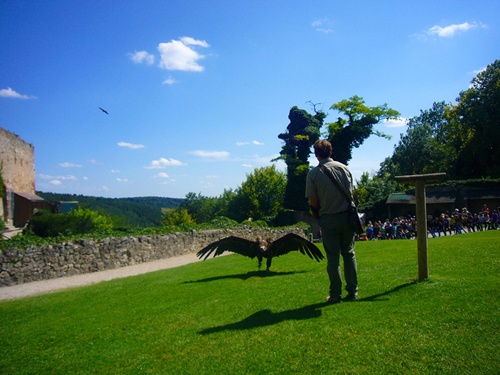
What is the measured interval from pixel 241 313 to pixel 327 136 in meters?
38.9

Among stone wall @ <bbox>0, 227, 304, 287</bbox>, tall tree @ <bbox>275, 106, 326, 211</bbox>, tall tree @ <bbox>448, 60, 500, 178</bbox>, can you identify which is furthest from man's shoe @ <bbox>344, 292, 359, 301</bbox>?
tall tree @ <bbox>448, 60, 500, 178</bbox>

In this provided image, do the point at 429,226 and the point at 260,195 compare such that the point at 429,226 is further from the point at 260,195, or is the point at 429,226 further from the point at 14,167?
the point at 14,167

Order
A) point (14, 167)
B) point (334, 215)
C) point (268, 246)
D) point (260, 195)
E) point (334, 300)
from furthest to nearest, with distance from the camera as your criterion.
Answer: point (260, 195) → point (14, 167) → point (268, 246) → point (334, 300) → point (334, 215)

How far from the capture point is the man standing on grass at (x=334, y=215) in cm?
498

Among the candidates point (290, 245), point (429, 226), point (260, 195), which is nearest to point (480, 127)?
point (429, 226)

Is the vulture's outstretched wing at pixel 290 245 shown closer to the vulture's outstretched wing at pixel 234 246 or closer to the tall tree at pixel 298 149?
the vulture's outstretched wing at pixel 234 246

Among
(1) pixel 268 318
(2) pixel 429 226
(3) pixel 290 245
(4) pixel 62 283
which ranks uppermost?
(3) pixel 290 245

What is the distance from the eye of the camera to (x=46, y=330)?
6.07m

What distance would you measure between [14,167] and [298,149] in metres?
30.9

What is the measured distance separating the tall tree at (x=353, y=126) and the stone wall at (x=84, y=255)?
23.9m

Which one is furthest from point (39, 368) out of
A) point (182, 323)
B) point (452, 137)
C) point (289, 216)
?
point (452, 137)

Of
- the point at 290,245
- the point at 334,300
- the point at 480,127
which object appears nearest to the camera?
the point at 334,300

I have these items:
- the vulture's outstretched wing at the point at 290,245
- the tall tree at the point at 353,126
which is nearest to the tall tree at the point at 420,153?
the tall tree at the point at 353,126

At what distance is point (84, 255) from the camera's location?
1638 cm
